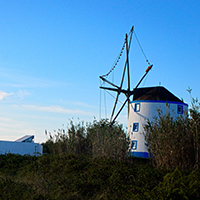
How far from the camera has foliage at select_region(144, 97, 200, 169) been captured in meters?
7.85

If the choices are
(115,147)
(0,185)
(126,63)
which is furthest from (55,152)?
(126,63)

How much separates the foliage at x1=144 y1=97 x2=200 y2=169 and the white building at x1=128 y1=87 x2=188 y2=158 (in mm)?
12847

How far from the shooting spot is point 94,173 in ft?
26.9

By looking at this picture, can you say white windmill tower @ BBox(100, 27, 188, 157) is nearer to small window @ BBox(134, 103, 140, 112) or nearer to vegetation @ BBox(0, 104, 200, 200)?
small window @ BBox(134, 103, 140, 112)

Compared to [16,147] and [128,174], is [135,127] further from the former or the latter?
[128,174]

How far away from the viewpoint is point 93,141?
12422mm

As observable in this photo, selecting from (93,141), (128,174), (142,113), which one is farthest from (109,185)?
(142,113)

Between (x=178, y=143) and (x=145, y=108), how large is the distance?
48.9ft

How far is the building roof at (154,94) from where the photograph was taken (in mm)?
23395

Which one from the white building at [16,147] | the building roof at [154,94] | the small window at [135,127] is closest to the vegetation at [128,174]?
the white building at [16,147]

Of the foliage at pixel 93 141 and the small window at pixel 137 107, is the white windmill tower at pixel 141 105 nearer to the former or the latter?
the small window at pixel 137 107

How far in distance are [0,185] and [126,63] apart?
20039mm

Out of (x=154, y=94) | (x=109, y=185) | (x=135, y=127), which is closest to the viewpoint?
(x=109, y=185)

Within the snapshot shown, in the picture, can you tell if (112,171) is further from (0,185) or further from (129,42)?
(129,42)
